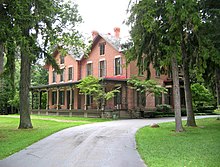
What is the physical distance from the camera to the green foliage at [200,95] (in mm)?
35331

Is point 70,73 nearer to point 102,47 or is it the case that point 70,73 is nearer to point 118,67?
point 102,47

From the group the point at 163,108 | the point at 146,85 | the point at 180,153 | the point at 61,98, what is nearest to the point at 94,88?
the point at 146,85

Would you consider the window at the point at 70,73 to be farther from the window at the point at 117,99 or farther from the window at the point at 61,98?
the window at the point at 117,99

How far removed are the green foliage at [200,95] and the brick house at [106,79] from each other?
9.78ft

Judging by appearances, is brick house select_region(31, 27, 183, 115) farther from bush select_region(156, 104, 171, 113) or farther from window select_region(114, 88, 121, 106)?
bush select_region(156, 104, 171, 113)

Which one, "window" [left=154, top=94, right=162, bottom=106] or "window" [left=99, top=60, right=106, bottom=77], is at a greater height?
"window" [left=99, top=60, right=106, bottom=77]

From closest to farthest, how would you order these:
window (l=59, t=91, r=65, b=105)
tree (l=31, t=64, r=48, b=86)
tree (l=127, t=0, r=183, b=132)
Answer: tree (l=127, t=0, r=183, b=132) < window (l=59, t=91, r=65, b=105) < tree (l=31, t=64, r=48, b=86)

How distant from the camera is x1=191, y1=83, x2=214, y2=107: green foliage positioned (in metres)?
35.3

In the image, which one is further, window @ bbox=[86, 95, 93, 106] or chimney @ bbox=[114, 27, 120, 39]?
chimney @ bbox=[114, 27, 120, 39]

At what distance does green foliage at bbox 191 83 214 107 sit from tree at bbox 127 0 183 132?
1938 centimetres

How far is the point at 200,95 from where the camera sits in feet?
117

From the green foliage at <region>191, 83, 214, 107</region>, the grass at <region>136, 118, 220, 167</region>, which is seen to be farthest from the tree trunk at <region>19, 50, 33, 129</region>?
the green foliage at <region>191, 83, 214, 107</region>

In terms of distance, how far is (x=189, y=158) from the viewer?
804cm

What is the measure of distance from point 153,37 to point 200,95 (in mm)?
21812
